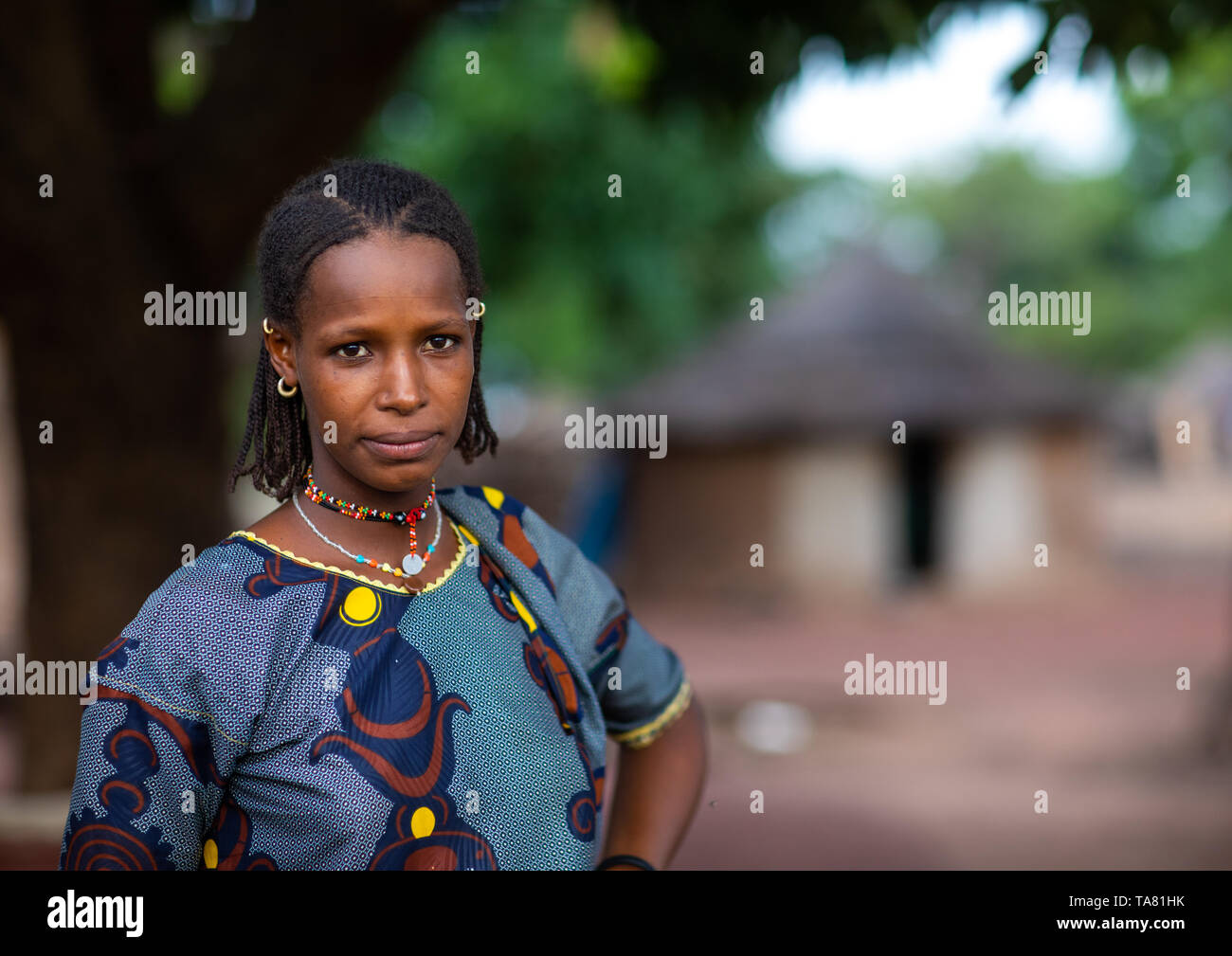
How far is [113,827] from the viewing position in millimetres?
1323

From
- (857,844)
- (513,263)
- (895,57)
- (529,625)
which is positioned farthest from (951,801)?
(513,263)

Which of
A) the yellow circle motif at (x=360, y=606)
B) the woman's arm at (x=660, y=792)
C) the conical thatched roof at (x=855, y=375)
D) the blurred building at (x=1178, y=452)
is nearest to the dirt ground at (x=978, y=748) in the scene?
the conical thatched roof at (x=855, y=375)

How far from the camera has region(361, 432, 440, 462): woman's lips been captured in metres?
1.48

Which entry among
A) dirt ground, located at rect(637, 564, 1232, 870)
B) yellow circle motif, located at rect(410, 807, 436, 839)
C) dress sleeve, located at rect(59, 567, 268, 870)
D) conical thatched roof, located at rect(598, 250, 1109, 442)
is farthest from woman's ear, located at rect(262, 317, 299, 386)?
conical thatched roof, located at rect(598, 250, 1109, 442)

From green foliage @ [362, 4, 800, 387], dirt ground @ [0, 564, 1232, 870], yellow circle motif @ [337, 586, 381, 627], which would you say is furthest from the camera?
green foliage @ [362, 4, 800, 387]

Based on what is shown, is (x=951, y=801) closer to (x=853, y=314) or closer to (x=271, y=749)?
(x=271, y=749)

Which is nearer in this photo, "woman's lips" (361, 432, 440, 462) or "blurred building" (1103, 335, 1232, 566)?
"woman's lips" (361, 432, 440, 462)

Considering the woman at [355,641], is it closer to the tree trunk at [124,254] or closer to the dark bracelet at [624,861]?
the dark bracelet at [624,861]

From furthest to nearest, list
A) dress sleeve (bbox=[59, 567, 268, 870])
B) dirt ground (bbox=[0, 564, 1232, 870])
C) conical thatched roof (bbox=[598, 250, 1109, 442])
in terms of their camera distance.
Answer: conical thatched roof (bbox=[598, 250, 1109, 442])
dirt ground (bbox=[0, 564, 1232, 870])
dress sleeve (bbox=[59, 567, 268, 870])

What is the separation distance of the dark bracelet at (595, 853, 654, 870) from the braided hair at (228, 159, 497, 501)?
702 millimetres

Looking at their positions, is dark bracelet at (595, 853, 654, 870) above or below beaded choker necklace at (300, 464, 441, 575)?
below

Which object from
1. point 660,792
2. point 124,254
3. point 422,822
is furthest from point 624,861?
point 124,254

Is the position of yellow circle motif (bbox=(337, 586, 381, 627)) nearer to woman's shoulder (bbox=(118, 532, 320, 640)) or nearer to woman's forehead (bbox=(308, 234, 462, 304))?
woman's shoulder (bbox=(118, 532, 320, 640))

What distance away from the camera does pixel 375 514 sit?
1.54m
